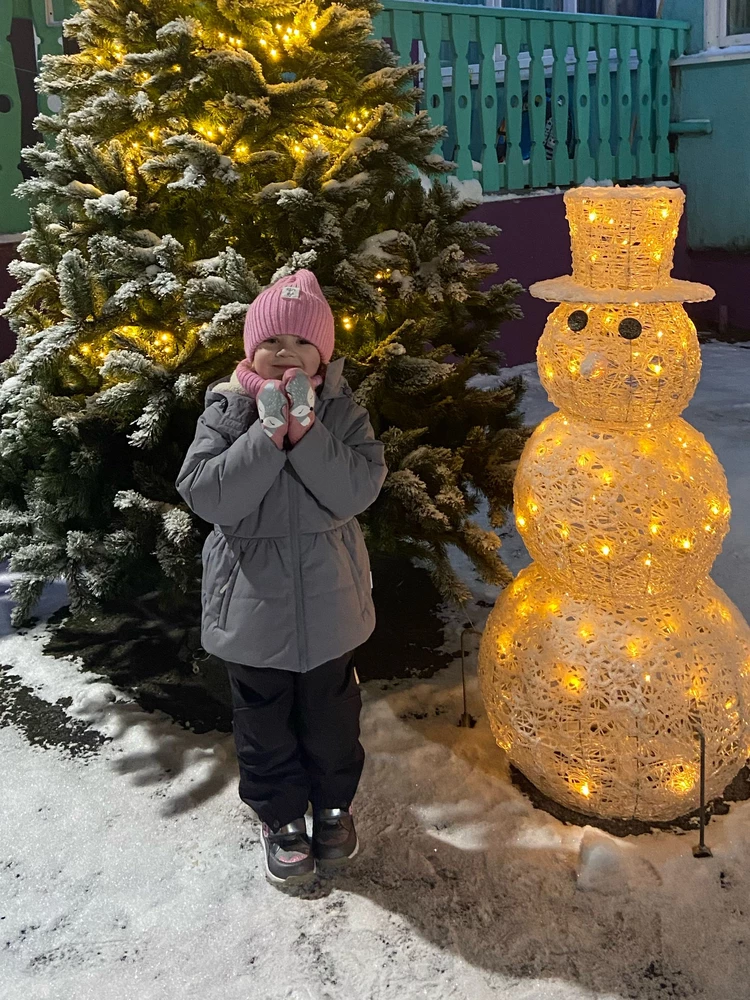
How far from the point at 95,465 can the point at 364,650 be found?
4.17 ft

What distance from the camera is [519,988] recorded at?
85.2 inches

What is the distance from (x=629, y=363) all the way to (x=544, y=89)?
243 inches

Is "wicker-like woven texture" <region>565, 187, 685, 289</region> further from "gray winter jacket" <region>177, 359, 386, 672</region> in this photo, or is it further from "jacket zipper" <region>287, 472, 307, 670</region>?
"jacket zipper" <region>287, 472, 307, 670</region>

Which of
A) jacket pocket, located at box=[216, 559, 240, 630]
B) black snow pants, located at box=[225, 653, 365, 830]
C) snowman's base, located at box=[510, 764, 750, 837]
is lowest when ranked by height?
snowman's base, located at box=[510, 764, 750, 837]

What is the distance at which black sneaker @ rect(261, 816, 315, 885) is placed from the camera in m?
2.53

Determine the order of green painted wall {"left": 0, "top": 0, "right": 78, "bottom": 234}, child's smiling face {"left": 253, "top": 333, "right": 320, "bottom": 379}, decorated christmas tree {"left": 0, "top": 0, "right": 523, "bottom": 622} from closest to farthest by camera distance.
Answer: child's smiling face {"left": 253, "top": 333, "right": 320, "bottom": 379}, decorated christmas tree {"left": 0, "top": 0, "right": 523, "bottom": 622}, green painted wall {"left": 0, "top": 0, "right": 78, "bottom": 234}

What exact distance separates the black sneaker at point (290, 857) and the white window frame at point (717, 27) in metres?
8.10

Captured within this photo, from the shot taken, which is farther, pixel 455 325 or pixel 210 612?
pixel 455 325

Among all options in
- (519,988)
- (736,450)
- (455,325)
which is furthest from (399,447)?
(736,450)

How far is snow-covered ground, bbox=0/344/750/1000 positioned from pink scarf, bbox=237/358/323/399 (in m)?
1.28

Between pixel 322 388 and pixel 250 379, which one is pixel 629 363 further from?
pixel 250 379

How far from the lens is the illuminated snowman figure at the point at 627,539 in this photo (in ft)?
7.91

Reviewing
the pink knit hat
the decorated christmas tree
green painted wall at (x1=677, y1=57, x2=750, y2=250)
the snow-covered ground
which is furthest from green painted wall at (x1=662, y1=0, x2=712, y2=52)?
the pink knit hat

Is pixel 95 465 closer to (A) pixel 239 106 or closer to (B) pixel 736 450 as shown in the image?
(A) pixel 239 106
